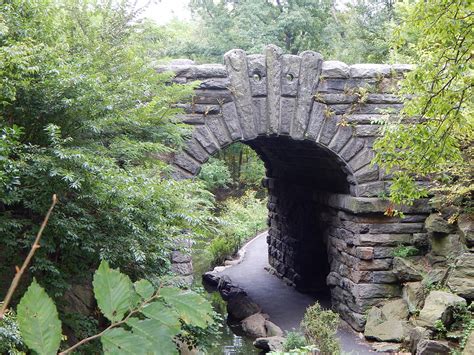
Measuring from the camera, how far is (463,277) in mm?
6133

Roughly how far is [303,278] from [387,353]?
14.6ft

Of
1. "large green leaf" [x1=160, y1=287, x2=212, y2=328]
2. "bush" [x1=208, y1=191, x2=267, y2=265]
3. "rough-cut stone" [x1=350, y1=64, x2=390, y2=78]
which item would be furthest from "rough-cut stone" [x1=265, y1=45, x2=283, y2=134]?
"large green leaf" [x1=160, y1=287, x2=212, y2=328]

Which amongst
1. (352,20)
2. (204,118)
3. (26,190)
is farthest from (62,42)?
(352,20)

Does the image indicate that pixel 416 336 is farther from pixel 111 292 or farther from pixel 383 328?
pixel 111 292

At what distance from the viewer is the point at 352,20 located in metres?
17.1

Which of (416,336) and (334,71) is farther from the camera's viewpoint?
(334,71)

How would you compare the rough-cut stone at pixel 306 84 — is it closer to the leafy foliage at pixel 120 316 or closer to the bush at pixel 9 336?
the bush at pixel 9 336

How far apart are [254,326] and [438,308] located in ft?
10.4

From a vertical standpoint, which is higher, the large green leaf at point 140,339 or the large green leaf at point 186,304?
the large green leaf at point 186,304

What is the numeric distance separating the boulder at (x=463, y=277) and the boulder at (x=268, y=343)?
241 centimetres

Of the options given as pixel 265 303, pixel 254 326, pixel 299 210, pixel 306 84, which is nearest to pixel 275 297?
pixel 265 303

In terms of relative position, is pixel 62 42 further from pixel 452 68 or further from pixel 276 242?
pixel 276 242

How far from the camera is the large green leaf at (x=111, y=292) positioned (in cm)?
78

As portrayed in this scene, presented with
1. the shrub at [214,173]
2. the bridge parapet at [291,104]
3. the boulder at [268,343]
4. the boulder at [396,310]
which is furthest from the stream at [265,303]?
the shrub at [214,173]
